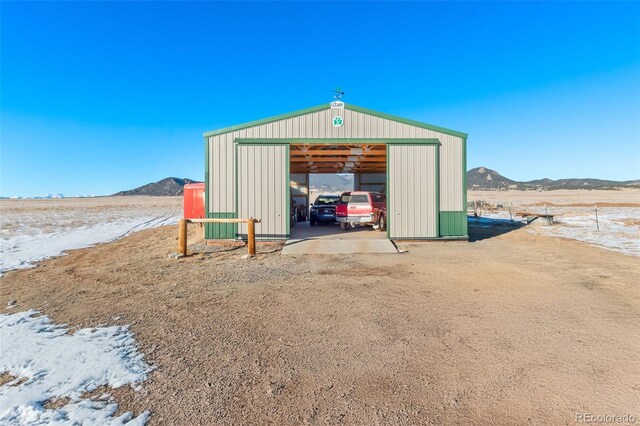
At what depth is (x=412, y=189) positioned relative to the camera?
12609 millimetres

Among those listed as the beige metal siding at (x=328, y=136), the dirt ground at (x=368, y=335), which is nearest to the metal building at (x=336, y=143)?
the beige metal siding at (x=328, y=136)

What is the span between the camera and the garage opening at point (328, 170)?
1465cm

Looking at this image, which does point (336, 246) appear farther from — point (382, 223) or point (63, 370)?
point (63, 370)

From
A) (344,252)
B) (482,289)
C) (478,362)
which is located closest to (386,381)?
(478,362)

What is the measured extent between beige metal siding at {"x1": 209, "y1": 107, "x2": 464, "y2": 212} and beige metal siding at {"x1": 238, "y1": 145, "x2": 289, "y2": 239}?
16.8 inches

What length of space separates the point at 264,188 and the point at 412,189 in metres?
5.67

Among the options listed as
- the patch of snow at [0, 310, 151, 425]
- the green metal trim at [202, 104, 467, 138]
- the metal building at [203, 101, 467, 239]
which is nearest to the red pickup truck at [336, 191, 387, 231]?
the metal building at [203, 101, 467, 239]

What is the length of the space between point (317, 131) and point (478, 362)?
10.2 metres

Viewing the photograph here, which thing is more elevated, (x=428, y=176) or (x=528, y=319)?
(x=428, y=176)

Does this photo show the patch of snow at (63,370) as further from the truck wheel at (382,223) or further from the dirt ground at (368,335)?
the truck wheel at (382,223)

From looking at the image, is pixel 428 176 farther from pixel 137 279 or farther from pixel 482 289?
pixel 137 279

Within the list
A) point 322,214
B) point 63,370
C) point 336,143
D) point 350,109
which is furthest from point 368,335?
point 322,214

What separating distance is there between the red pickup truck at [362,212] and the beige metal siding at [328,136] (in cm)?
344

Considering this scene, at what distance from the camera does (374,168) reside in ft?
75.0
